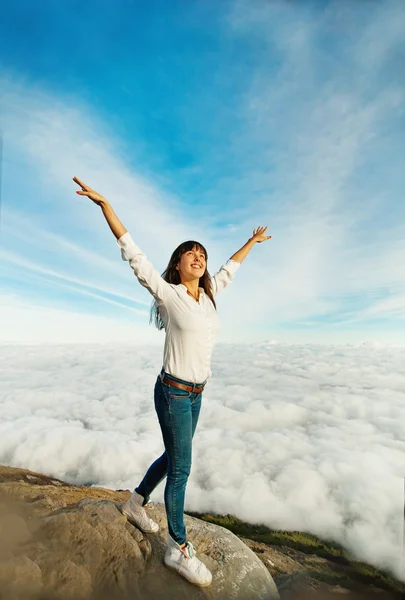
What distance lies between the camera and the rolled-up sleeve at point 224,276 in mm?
4531

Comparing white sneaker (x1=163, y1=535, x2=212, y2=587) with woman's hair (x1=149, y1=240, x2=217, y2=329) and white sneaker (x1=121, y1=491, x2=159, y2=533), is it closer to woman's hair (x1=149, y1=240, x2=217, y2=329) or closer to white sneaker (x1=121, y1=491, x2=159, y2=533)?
white sneaker (x1=121, y1=491, x2=159, y2=533)

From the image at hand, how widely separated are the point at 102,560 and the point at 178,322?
10.7ft

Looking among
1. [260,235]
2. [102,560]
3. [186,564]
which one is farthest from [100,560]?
[260,235]

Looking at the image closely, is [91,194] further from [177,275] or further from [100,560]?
[100,560]

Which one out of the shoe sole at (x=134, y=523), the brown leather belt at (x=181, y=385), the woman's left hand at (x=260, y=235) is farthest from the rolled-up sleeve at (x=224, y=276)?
the shoe sole at (x=134, y=523)

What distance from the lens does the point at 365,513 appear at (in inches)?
5182

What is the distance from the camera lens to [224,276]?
15.4ft

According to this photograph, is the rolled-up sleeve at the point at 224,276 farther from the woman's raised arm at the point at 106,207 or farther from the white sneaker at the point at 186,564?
the white sneaker at the point at 186,564

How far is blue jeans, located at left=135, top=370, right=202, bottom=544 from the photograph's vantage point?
3.45 metres

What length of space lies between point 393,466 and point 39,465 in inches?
6351

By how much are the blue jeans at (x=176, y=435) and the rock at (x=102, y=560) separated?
2.37 feet

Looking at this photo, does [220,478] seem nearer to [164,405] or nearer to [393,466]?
[393,466]

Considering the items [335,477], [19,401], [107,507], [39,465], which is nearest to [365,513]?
[335,477]

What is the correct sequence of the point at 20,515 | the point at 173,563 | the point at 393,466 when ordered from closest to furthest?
the point at 173,563 < the point at 20,515 < the point at 393,466
